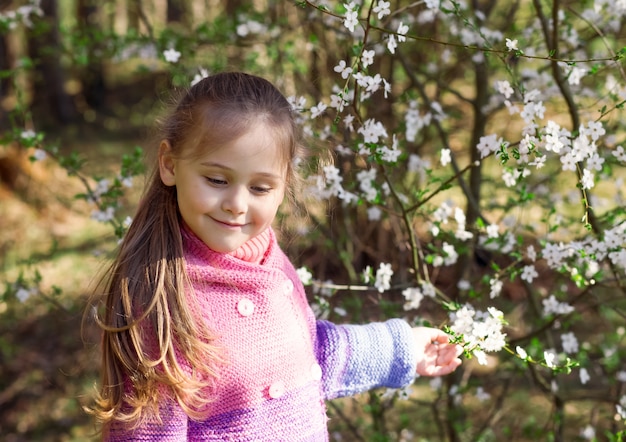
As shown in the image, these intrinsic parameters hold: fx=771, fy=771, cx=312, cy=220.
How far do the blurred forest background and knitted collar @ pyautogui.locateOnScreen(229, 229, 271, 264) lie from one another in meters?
0.27

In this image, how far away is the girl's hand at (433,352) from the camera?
1.88 metres

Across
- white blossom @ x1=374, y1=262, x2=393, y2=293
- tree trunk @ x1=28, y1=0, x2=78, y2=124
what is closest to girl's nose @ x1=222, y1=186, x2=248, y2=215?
white blossom @ x1=374, y1=262, x2=393, y2=293

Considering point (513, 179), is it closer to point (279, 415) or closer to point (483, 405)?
point (279, 415)

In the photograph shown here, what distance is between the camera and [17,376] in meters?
4.04

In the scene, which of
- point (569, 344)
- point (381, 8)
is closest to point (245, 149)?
point (381, 8)

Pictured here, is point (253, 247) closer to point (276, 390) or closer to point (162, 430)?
point (276, 390)

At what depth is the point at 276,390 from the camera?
164 cm

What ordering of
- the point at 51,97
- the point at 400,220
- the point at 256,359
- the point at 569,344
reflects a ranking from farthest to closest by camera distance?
1. the point at 51,97
2. the point at 400,220
3. the point at 569,344
4. the point at 256,359

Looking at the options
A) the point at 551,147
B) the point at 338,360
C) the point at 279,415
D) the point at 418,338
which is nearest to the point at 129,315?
the point at 279,415

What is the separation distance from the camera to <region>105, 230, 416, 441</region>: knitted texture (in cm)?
158

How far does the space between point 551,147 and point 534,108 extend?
0.11 m

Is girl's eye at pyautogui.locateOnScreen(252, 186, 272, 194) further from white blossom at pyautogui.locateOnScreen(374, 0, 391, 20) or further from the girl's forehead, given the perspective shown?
white blossom at pyautogui.locateOnScreen(374, 0, 391, 20)

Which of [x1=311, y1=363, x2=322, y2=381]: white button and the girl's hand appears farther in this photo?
the girl's hand

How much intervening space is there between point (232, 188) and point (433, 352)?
714mm
